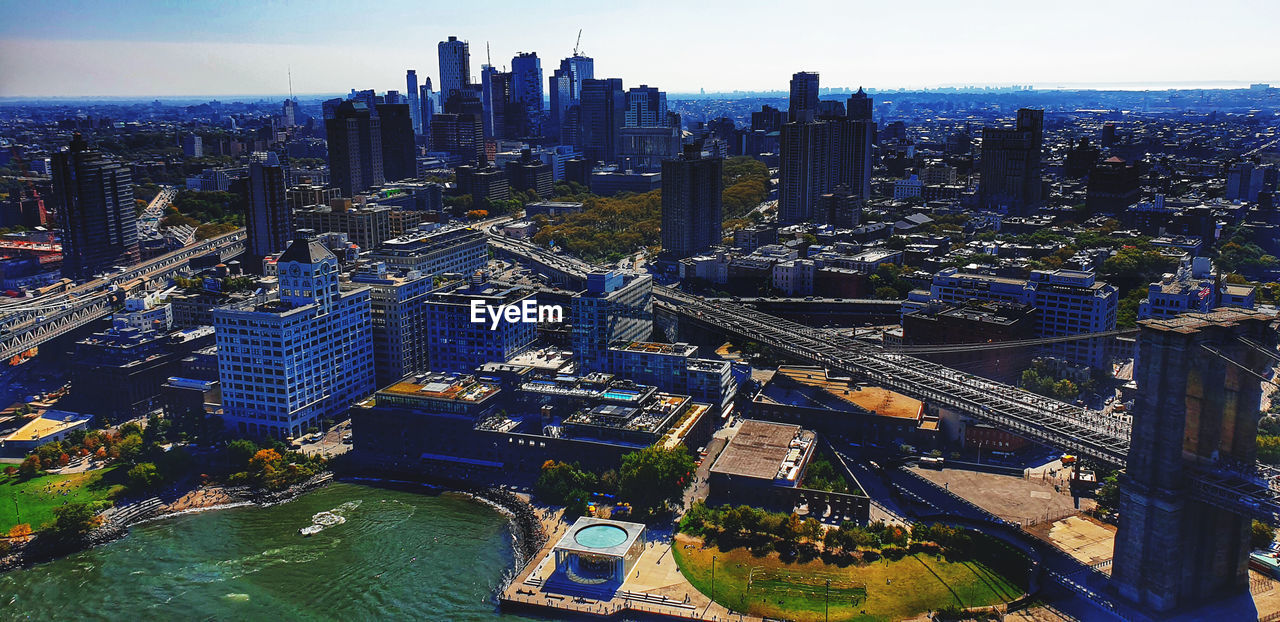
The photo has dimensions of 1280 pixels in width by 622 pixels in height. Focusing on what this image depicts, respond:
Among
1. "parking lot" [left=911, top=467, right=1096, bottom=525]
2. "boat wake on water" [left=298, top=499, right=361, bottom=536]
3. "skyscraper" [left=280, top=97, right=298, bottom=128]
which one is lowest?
"boat wake on water" [left=298, top=499, right=361, bottom=536]

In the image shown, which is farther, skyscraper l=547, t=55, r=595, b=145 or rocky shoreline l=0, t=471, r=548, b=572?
skyscraper l=547, t=55, r=595, b=145

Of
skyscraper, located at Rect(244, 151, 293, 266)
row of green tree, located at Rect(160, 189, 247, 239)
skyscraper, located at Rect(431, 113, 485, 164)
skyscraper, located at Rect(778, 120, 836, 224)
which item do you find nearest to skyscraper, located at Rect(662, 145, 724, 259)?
skyscraper, located at Rect(778, 120, 836, 224)

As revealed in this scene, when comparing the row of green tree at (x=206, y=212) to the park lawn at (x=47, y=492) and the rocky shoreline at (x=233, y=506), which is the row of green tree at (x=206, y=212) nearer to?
the park lawn at (x=47, y=492)

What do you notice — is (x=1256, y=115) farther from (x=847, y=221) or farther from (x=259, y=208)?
(x=259, y=208)

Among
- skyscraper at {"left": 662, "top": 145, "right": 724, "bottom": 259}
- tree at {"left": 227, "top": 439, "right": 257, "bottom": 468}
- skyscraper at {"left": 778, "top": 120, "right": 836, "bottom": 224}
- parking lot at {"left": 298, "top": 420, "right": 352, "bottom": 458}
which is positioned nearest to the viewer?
tree at {"left": 227, "top": 439, "right": 257, "bottom": 468}

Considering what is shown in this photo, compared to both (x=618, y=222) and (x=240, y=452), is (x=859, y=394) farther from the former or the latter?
(x=618, y=222)

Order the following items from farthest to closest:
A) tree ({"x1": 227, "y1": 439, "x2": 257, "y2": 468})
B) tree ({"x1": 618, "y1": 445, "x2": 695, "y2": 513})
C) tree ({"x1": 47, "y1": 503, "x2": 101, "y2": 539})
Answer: tree ({"x1": 227, "y1": 439, "x2": 257, "y2": 468}) → tree ({"x1": 618, "y1": 445, "x2": 695, "y2": 513}) → tree ({"x1": 47, "y1": 503, "x2": 101, "y2": 539})

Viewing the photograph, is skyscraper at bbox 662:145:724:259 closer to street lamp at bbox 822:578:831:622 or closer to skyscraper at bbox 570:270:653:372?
skyscraper at bbox 570:270:653:372
